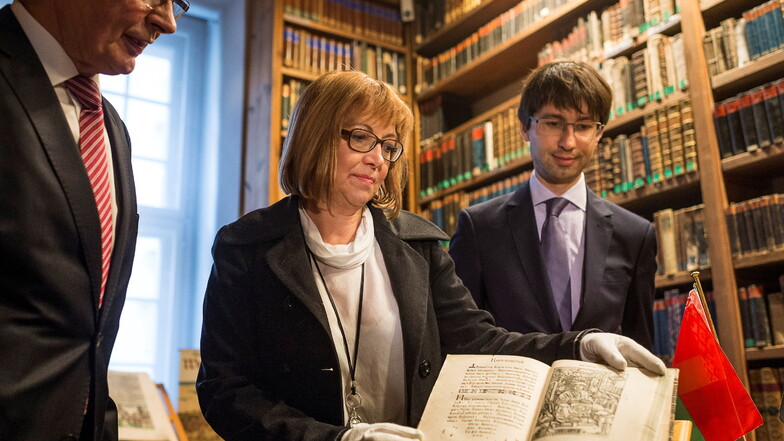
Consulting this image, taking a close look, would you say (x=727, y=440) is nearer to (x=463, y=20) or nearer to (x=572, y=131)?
(x=572, y=131)

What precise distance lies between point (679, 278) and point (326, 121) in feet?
6.12

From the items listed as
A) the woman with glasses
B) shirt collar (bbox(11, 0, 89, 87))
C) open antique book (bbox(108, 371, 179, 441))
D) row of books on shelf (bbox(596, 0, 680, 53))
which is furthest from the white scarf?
row of books on shelf (bbox(596, 0, 680, 53))

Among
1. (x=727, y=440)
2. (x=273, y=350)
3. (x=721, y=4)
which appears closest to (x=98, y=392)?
(x=273, y=350)

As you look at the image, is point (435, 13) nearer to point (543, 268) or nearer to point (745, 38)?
point (745, 38)

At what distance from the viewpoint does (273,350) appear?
1401 millimetres

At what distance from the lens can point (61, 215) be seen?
1.08 meters

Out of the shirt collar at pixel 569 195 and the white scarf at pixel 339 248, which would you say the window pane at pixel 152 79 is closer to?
the shirt collar at pixel 569 195

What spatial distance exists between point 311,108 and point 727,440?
3.49 feet

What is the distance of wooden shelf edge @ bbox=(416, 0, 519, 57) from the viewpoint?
405 cm

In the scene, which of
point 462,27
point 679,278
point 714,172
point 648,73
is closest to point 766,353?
point 679,278

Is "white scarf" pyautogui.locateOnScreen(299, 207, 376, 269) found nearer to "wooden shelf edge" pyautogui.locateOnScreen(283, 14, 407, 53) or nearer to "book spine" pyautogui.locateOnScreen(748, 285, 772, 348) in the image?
"book spine" pyautogui.locateOnScreen(748, 285, 772, 348)

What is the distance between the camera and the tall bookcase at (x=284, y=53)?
3965 mm

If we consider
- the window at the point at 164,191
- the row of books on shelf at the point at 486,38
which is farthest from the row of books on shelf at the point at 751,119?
the window at the point at 164,191

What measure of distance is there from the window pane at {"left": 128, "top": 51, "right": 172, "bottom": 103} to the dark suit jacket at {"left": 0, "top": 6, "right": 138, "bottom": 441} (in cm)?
357
